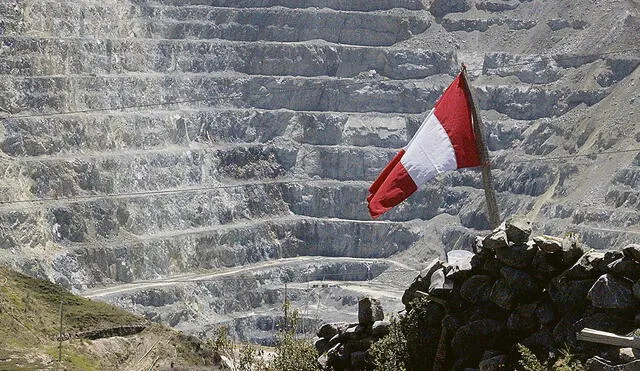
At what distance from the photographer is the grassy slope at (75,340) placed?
139 feet

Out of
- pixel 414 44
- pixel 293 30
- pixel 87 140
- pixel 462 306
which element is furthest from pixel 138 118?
pixel 462 306

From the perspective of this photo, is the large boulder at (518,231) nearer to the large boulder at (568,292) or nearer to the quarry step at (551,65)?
the large boulder at (568,292)

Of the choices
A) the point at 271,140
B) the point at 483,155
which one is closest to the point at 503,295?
the point at 483,155

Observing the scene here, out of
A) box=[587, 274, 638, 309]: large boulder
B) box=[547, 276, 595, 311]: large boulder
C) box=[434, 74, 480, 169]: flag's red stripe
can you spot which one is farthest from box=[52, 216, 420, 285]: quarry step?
box=[587, 274, 638, 309]: large boulder

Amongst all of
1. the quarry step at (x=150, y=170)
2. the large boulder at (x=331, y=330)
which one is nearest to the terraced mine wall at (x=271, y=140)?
the quarry step at (x=150, y=170)

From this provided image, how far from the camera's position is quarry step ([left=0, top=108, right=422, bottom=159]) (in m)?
125

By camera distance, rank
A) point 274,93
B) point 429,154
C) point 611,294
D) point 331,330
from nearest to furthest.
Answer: point 611,294
point 429,154
point 331,330
point 274,93

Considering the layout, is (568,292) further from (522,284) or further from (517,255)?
(517,255)

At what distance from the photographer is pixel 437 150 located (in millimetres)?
21953

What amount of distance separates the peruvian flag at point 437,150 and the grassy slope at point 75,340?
18429mm

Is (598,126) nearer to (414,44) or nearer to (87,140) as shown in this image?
(414,44)

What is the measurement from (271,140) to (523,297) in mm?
133092

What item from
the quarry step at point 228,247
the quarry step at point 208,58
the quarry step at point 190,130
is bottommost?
the quarry step at point 228,247

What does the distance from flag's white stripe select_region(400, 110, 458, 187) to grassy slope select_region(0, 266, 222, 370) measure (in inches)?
737
